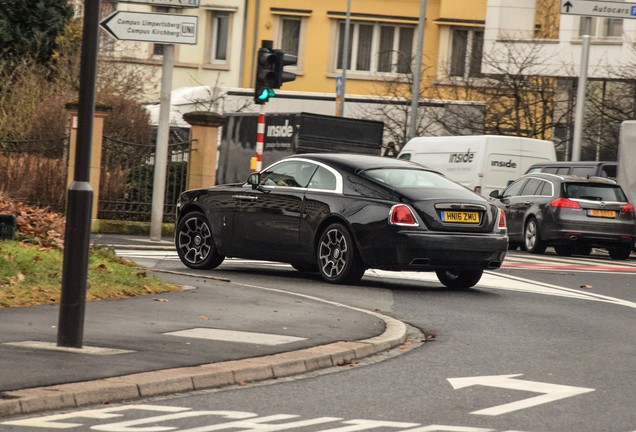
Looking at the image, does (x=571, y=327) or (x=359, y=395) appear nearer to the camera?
(x=359, y=395)

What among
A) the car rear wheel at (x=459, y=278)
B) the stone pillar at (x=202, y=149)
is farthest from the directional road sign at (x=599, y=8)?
the car rear wheel at (x=459, y=278)

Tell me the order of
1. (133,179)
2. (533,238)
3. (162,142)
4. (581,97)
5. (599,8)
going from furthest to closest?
(581,97)
(599,8)
(133,179)
(533,238)
(162,142)

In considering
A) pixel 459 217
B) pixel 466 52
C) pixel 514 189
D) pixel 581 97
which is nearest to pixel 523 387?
pixel 459 217

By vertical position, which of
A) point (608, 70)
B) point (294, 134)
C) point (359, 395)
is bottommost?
point (359, 395)

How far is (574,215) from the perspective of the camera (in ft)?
91.3

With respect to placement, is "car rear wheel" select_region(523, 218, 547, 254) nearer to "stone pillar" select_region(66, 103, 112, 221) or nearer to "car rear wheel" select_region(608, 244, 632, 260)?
"car rear wheel" select_region(608, 244, 632, 260)

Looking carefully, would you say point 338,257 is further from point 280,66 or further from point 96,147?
point 96,147

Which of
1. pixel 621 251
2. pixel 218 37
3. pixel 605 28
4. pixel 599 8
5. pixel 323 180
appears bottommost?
pixel 621 251

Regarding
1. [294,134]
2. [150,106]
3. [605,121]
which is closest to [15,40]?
[150,106]

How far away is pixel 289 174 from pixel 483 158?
1506 cm

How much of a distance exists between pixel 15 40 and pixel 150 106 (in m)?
3.81

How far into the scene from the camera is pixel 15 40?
39.1 m

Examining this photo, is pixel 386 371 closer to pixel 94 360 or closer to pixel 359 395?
pixel 359 395

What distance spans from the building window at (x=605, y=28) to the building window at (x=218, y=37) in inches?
586
